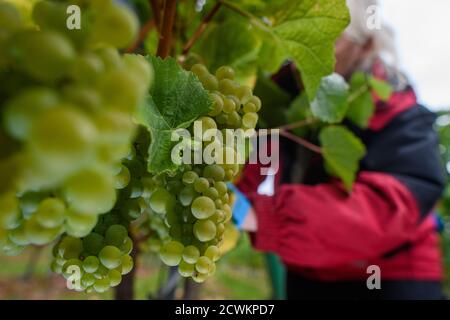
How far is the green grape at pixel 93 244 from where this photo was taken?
0.28 meters

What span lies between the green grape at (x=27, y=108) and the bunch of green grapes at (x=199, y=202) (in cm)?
16

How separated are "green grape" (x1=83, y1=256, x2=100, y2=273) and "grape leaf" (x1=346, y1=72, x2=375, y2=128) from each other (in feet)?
2.16

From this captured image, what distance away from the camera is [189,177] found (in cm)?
30

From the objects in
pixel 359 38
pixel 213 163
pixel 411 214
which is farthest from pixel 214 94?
pixel 359 38

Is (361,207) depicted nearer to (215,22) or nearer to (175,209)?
(215,22)

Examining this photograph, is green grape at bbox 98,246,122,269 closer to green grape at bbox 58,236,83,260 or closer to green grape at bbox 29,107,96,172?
green grape at bbox 58,236,83,260

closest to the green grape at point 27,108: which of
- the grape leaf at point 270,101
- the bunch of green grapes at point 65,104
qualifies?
the bunch of green grapes at point 65,104

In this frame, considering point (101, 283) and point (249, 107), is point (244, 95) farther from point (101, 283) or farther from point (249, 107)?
point (101, 283)

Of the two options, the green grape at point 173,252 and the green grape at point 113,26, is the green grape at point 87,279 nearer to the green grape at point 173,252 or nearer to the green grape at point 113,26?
the green grape at point 173,252

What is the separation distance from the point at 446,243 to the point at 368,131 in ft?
13.7

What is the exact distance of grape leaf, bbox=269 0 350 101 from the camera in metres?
0.39

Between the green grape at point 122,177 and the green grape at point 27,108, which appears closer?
the green grape at point 27,108

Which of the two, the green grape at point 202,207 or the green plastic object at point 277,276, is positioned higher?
the green grape at point 202,207

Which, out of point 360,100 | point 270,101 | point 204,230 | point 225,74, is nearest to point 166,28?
point 225,74
